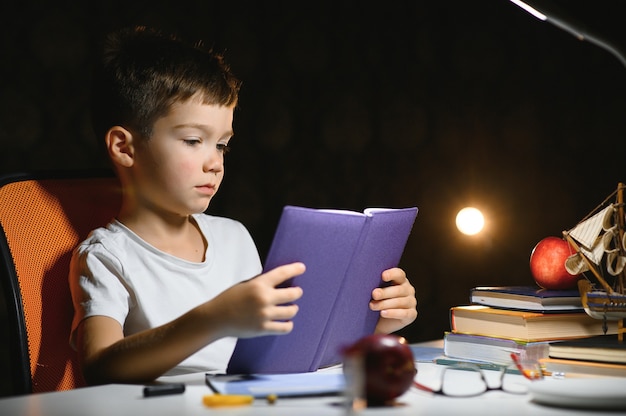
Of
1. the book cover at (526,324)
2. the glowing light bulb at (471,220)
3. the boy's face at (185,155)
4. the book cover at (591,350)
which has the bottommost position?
the book cover at (591,350)

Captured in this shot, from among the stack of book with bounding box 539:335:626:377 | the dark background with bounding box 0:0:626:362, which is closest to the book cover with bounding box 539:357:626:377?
the stack of book with bounding box 539:335:626:377

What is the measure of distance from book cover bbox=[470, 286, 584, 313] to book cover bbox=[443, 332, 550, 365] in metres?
0.07

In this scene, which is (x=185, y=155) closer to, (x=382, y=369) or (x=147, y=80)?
(x=147, y=80)

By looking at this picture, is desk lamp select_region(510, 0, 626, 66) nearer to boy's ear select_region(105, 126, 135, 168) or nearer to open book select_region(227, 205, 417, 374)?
open book select_region(227, 205, 417, 374)

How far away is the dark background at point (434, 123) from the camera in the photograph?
90.4 inches

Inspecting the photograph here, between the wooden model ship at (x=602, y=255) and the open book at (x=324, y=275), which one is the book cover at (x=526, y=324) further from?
the open book at (x=324, y=275)

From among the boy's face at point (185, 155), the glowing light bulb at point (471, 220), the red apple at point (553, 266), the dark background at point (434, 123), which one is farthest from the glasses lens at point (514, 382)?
the dark background at point (434, 123)

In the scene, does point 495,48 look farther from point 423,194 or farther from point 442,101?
point 423,194

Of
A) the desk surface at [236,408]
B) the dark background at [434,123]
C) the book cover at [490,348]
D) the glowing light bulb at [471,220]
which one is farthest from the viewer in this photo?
the dark background at [434,123]

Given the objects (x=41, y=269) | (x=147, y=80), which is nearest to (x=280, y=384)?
(x=41, y=269)

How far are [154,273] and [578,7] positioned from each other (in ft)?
5.64

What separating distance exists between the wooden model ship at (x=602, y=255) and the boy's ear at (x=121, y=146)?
0.74 meters

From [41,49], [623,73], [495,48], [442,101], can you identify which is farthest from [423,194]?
[41,49]

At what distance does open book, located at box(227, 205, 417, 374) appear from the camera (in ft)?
3.12
